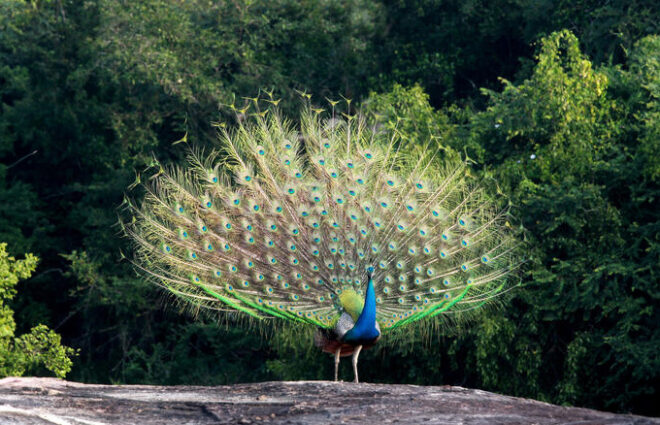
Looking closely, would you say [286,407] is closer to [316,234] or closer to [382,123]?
[316,234]

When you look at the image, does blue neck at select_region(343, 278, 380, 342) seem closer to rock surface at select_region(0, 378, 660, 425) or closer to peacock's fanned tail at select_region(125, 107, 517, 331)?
peacock's fanned tail at select_region(125, 107, 517, 331)

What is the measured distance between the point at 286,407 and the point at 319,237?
3418 millimetres

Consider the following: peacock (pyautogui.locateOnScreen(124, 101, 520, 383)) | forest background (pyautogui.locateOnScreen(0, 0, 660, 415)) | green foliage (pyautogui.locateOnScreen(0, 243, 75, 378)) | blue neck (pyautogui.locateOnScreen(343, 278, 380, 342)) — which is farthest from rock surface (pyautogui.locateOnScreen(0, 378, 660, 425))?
green foliage (pyautogui.locateOnScreen(0, 243, 75, 378))

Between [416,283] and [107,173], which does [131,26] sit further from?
[416,283]

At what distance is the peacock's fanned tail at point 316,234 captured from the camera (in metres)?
11.2

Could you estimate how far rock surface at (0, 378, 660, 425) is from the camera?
764 cm

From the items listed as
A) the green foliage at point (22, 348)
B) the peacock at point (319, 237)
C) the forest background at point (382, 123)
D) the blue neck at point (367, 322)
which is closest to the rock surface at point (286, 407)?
A: the blue neck at point (367, 322)

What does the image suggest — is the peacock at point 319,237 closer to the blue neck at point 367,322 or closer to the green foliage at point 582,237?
the blue neck at point 367,322

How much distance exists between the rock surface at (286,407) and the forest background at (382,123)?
5641 millimetres

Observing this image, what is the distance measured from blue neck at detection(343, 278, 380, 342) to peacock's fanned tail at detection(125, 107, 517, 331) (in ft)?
1.93

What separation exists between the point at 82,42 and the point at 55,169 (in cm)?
327

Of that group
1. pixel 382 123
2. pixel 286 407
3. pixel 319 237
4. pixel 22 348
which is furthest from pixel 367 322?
pixel 22 348

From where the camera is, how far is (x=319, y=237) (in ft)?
37.3

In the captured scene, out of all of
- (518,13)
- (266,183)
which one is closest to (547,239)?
(266,183)
